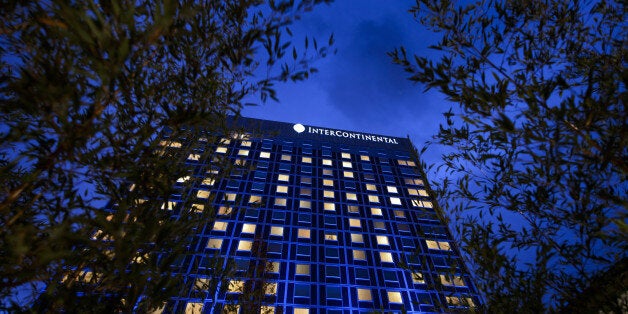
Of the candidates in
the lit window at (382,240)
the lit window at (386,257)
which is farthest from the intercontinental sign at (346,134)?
the lit window at (386,257)

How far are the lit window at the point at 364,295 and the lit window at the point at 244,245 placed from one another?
1246 centimetres

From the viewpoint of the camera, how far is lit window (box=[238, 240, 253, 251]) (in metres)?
29.9

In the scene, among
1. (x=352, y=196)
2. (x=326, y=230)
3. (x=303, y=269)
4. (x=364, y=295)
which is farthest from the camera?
(x=352, y=196)

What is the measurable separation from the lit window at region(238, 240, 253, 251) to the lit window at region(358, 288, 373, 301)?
491 inches

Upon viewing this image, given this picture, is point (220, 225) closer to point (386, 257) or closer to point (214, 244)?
point (214, 244)

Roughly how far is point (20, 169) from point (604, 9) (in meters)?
13.3

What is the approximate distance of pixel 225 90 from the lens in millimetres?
6531

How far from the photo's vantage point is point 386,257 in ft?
102

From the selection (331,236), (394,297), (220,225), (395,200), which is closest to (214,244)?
(220,225)

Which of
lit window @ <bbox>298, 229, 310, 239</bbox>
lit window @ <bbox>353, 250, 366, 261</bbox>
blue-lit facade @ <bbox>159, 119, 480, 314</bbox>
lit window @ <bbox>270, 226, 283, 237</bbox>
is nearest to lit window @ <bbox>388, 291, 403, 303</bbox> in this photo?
blue-lit facade @ <bbox>159, 119, 480, 314</bbox>

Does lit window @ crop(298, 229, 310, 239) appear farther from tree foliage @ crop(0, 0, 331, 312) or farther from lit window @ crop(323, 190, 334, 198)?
tree foliage @ crop(0, 0, 331, 312)

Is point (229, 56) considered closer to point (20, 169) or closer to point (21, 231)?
point (21, 231)

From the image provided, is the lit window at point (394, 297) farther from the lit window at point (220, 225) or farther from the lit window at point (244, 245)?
the lit window at point (220, 225)

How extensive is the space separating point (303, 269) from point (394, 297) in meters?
9.55
